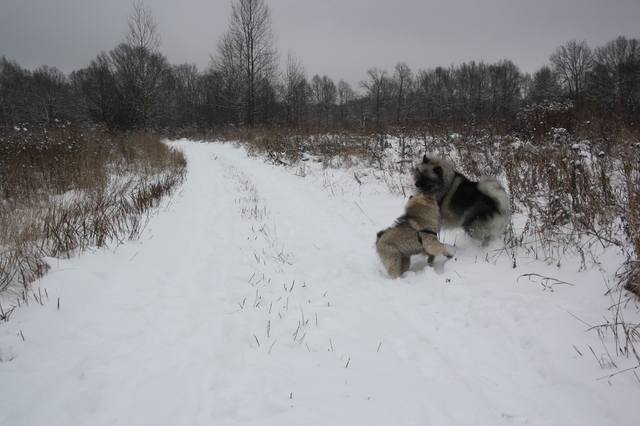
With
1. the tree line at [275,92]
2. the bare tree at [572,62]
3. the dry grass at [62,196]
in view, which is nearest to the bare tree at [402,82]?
the tree line at [275,92]

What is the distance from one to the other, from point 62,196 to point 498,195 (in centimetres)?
874

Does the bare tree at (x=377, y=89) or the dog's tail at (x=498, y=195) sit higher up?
the bare tree at (x=377, y=89)

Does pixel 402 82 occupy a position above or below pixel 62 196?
above

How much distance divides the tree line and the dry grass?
3.58 m

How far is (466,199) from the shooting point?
4.39m

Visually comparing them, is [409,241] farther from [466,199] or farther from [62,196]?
[62,196]

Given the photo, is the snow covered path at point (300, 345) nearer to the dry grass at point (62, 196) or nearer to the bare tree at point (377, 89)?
the dry grass at point (62, 196)

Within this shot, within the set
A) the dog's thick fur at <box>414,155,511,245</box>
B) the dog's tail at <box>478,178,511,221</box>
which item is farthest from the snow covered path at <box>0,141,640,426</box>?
the dog's tail at <box>478,178,511,221</box>

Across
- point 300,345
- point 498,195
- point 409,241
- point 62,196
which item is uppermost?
point 498,195

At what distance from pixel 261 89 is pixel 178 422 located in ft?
109

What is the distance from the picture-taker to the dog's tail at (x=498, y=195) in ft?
13.9

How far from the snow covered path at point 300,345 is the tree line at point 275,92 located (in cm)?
961

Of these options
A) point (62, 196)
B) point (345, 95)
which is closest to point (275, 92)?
point (62, 196)

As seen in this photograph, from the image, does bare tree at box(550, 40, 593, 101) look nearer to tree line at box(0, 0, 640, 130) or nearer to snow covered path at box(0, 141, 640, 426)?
tree line at box(0, 0, 640, 130)
